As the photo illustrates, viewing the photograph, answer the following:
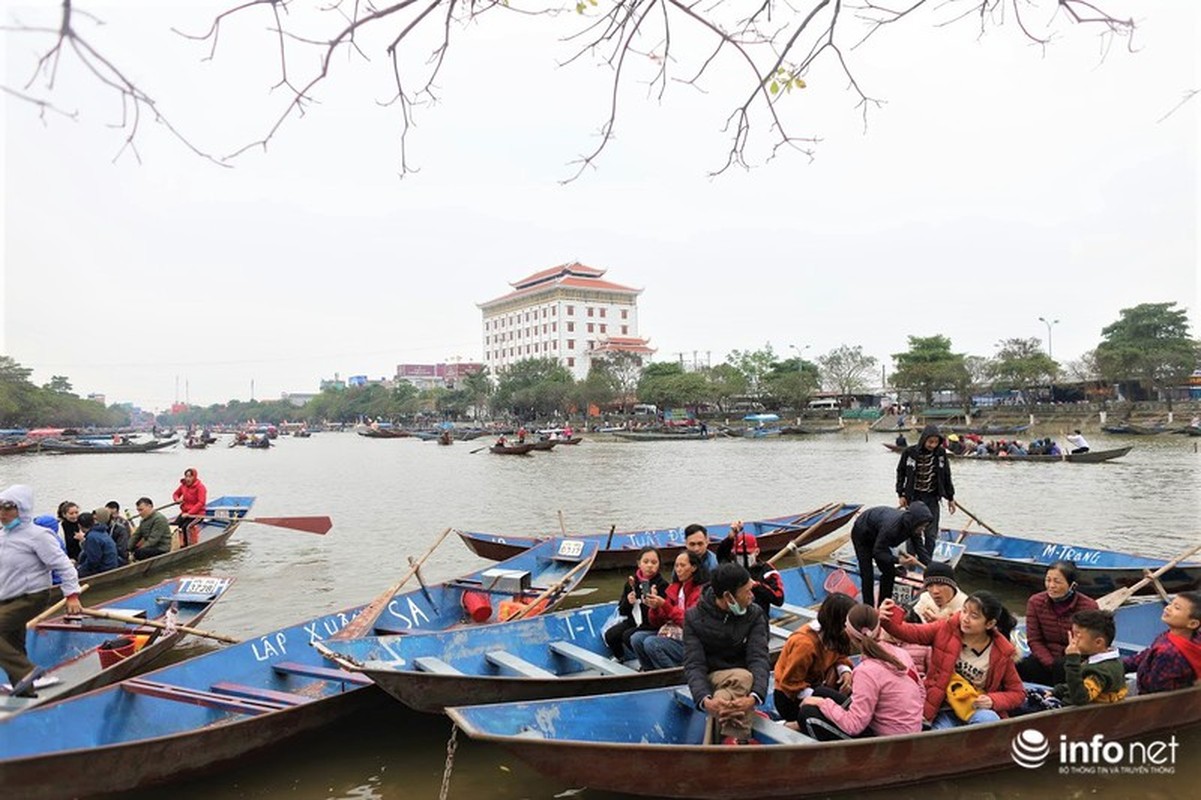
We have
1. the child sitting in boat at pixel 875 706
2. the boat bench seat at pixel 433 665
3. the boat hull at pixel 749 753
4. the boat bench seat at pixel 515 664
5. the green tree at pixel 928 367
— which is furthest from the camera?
the green tree at pixel 928 367

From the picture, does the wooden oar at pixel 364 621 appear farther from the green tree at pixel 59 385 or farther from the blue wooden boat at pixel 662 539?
the green tree at pixel 59 385

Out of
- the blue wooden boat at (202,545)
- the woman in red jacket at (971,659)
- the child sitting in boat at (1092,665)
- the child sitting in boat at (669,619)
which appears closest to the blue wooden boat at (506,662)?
the child sitting in boat at (669,619)

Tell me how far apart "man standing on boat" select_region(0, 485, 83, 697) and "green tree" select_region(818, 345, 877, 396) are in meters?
63.8

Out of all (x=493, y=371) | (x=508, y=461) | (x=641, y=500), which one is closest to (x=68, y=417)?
(x=493, y=371)

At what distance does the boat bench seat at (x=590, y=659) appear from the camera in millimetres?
5586

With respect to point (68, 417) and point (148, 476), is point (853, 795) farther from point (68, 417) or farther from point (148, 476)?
point (68, 417)

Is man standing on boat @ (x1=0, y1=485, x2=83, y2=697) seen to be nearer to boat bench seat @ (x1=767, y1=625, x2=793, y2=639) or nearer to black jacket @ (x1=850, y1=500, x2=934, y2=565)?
boat bench seat @ (x1=767, y1=625, x2=793, y2=639)

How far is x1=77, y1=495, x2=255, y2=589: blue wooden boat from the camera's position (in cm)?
962

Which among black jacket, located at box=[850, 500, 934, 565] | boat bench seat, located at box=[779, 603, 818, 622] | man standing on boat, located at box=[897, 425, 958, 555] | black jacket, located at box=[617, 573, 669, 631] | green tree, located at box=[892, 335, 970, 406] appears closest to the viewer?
black jacket, located at box=[617, 573, 669, 631]

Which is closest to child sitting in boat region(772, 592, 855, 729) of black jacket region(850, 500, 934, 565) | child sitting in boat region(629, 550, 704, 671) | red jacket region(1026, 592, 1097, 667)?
child sitting in boat region(629, 550, 704, 671)

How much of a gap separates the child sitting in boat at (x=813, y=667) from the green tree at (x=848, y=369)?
62457mm

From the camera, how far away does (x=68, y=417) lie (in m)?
74.8

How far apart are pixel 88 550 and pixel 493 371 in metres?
102

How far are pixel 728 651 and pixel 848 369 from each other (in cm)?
6312
